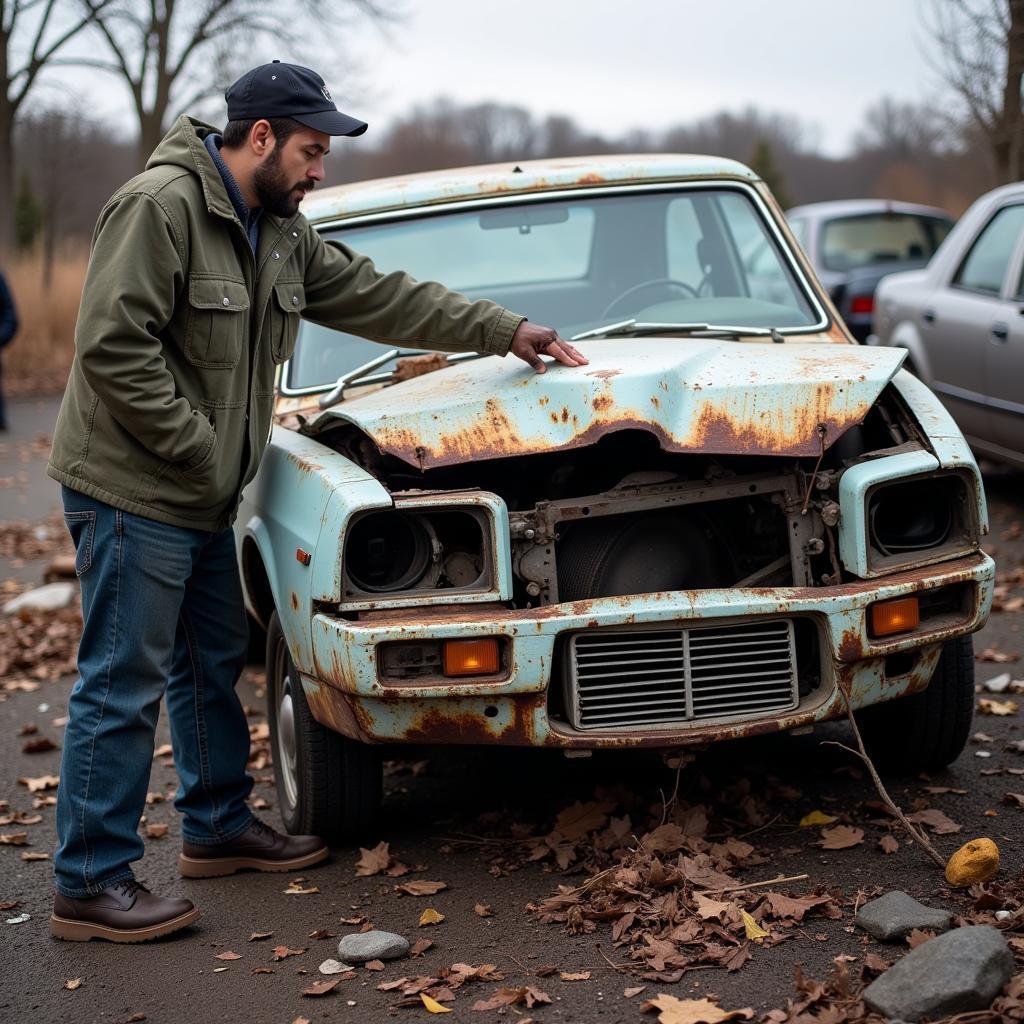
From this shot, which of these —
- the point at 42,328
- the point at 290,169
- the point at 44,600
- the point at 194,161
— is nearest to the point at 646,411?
the point at 290,169

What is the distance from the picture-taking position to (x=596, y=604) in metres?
3.59

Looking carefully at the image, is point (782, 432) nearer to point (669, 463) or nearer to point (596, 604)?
point (669, 463)

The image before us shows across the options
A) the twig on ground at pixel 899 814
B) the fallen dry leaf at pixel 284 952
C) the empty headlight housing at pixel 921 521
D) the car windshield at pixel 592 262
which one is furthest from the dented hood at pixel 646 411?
the fallen dry leaf at pixel 284 952

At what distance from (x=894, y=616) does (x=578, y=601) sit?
32.5 inches

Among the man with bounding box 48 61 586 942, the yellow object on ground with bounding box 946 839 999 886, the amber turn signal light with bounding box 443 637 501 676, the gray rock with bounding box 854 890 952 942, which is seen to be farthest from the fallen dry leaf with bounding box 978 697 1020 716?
the man with bounding box 48 61 586 942

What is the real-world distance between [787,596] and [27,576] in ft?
21.4

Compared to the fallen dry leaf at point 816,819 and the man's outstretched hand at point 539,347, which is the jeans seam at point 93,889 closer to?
the man's outstretched hand at point 539,347

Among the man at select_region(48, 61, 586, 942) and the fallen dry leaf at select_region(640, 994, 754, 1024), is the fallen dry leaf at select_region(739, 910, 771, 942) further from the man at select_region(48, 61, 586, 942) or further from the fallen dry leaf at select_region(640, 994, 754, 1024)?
the man at select_region(48, 61, 586, 942)

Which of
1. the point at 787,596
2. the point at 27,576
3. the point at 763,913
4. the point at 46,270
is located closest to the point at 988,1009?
the point at 763,913

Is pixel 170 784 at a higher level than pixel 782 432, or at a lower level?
lower

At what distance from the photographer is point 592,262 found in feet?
17.1

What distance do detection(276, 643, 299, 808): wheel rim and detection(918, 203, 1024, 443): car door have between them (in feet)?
15.9

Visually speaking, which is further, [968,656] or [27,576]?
[27,576]

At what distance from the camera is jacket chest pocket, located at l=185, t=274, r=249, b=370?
11.7 ft
